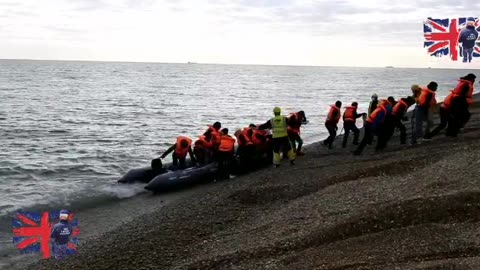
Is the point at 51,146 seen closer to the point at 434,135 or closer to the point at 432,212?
the point at 434,135

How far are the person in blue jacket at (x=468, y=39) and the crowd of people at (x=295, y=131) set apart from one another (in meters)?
2.59

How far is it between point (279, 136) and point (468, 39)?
23.5 ft

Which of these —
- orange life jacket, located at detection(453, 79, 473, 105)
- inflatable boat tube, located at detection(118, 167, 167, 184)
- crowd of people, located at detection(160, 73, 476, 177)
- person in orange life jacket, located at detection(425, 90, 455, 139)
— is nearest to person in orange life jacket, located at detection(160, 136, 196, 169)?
crowd of people, located at detection(160, 73, 476, 177)

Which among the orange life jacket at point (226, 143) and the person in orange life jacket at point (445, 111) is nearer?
the person in orange life jacket at point (445, 111)

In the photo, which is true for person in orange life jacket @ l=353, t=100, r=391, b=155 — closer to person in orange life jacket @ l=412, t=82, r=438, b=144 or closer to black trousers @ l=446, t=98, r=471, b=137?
person in orange life jacket @ l=412, t=82, r=438, b=144

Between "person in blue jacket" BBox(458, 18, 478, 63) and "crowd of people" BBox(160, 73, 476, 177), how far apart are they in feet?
8.49

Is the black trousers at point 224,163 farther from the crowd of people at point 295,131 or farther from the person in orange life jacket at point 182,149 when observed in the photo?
the person in orange life jacket at point 182,149

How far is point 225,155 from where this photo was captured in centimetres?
1463

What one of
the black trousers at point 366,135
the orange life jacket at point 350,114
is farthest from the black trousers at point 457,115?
the orange life jacket at point 350,114

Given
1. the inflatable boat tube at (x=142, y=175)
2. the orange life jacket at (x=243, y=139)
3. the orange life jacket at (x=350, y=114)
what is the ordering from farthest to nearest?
1. the orange life jacket at (x=350, y=114)
2. the inflatable boat tube at (x=142, y=175)
3. the orange life jacket at (x=243, y=139)

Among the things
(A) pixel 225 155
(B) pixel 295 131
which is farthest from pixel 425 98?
(A) pixel 225 155

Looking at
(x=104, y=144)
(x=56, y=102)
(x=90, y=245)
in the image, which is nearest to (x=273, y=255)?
(x=90, y=245)

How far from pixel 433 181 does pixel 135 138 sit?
20992 mm

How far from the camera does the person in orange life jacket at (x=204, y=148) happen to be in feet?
50.3
